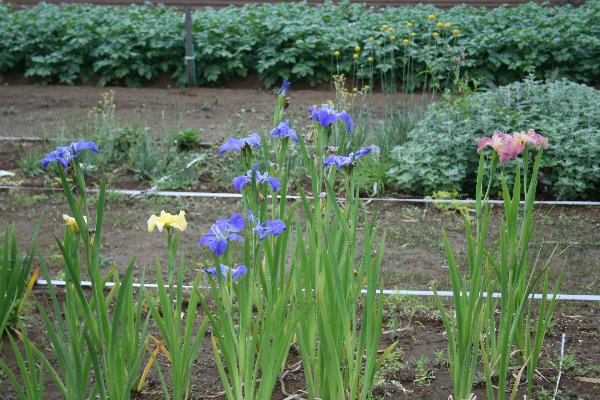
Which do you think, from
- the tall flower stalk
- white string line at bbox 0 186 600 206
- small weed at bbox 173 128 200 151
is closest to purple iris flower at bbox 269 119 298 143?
the tall flower stalk

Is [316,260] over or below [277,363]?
over

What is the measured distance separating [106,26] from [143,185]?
492 centimetres

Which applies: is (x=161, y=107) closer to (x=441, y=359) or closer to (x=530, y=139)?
(x=441, y=359)

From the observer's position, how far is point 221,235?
2.20 metres

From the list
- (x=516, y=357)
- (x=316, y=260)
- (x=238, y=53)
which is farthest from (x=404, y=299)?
(x=238, y=53)

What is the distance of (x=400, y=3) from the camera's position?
40.7 feet

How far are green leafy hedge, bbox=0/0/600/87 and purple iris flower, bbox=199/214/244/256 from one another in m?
6.53

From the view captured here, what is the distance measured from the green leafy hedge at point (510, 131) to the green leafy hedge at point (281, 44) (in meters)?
2.95

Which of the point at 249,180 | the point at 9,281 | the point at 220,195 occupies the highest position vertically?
the point at 249,180

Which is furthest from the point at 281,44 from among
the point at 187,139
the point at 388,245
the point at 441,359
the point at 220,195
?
the point at 441,359

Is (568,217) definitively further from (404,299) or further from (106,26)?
(106,26)

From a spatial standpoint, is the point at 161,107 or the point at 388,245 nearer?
the point at 388,245

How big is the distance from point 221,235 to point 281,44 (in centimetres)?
754

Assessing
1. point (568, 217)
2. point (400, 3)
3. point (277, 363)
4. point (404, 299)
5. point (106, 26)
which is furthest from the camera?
point (400, 3)
